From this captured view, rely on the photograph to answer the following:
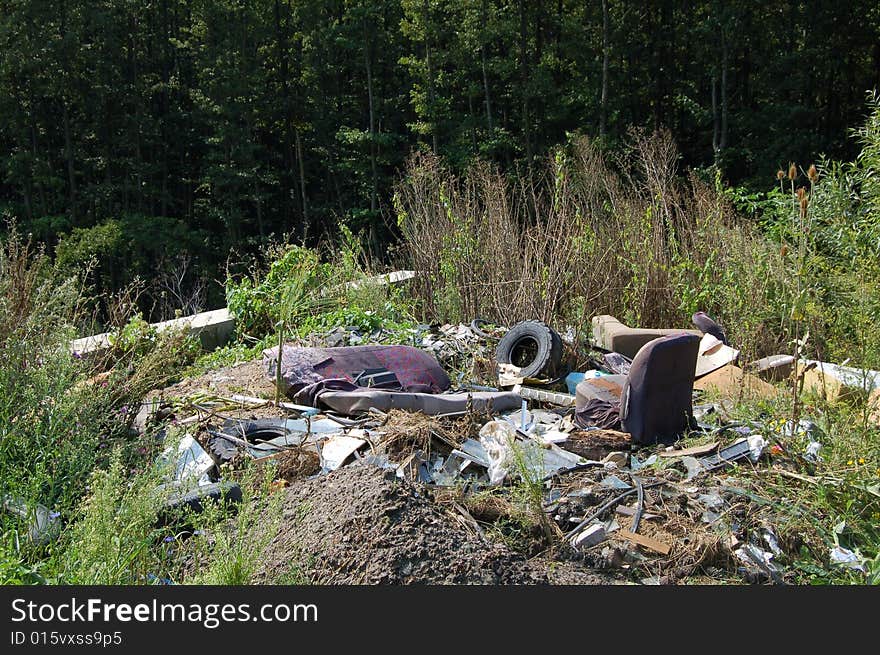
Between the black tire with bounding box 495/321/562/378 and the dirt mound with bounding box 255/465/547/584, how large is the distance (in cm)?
259

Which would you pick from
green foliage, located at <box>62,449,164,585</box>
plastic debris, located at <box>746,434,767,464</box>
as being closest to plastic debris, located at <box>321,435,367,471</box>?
green foliage, located at <box>62,449,164,585</box>

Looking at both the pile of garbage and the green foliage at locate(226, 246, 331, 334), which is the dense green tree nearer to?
the green foliage at locate(226, 246, 331, 334)

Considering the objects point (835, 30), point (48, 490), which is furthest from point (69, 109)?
point (48, 490)

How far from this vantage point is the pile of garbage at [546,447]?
11.0 ft

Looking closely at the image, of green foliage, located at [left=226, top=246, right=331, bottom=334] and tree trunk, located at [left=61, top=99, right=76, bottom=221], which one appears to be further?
tree trunk, located at [left=61, top=99, right=76, bottom=221]

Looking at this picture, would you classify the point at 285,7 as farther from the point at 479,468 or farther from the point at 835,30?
the point at 479,468

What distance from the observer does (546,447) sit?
4.29 m

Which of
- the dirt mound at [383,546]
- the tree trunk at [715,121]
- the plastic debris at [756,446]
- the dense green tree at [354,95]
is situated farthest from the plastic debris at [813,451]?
the tree trunk at [715,121]

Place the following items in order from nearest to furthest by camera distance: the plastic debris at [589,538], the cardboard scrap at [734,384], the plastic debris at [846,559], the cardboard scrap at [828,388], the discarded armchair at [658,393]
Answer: the plastic debris at [846,559] → the plastic debris at [589,538] → the discarded armchair at [658,393] → the cardboard scrap at [828,388] → the cardboard scrap at [734,384]

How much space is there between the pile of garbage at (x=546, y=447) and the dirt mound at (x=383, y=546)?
0.04 ft

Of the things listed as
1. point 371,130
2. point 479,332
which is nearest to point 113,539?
point 479,332

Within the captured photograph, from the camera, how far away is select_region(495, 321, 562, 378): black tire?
5707 millimetres

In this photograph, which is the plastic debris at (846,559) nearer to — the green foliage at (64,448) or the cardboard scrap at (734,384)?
the cardboard scrap at (734,384)

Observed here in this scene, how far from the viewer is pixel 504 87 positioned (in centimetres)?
2303
